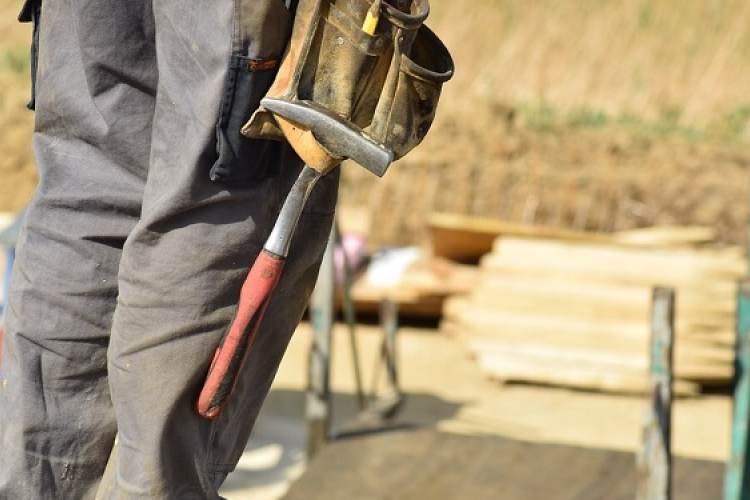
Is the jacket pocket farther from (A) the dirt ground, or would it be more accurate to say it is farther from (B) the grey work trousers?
(A) the dirt ground

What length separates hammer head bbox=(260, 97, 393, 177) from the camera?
1.95 m

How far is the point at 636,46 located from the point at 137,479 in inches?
597

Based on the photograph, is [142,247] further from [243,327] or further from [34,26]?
[34,26]

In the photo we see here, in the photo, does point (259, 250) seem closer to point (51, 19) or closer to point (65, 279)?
point (65, 279)

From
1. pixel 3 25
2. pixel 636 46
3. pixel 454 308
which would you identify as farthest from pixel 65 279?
pixel 3 25

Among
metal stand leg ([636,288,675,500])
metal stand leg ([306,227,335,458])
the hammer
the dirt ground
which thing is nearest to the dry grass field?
the dirt ground

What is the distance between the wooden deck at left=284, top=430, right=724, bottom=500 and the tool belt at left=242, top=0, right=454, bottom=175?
237 cm

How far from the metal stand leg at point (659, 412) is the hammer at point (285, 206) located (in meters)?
1.95

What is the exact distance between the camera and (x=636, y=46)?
1622cm

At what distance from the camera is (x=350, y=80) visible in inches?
79.7

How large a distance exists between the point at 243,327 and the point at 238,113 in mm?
373

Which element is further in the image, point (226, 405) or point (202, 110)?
point (226, 405)

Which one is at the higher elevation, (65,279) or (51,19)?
(51,19)

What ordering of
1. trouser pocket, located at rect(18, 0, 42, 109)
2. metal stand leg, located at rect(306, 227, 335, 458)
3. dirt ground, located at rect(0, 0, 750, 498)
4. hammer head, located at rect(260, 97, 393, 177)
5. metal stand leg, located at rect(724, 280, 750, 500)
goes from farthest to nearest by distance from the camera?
dirt ground, located at rect(0, 0, 750, 498) < metal stand leg, located at rect(306, 227, 335, 458) < metal stand leg, located at rect(724, 280, 750, 500) < trouser pocket, located at rect(18, 0, 42, 109) < hammer head, located at rect(260, 97, 393, 177)
